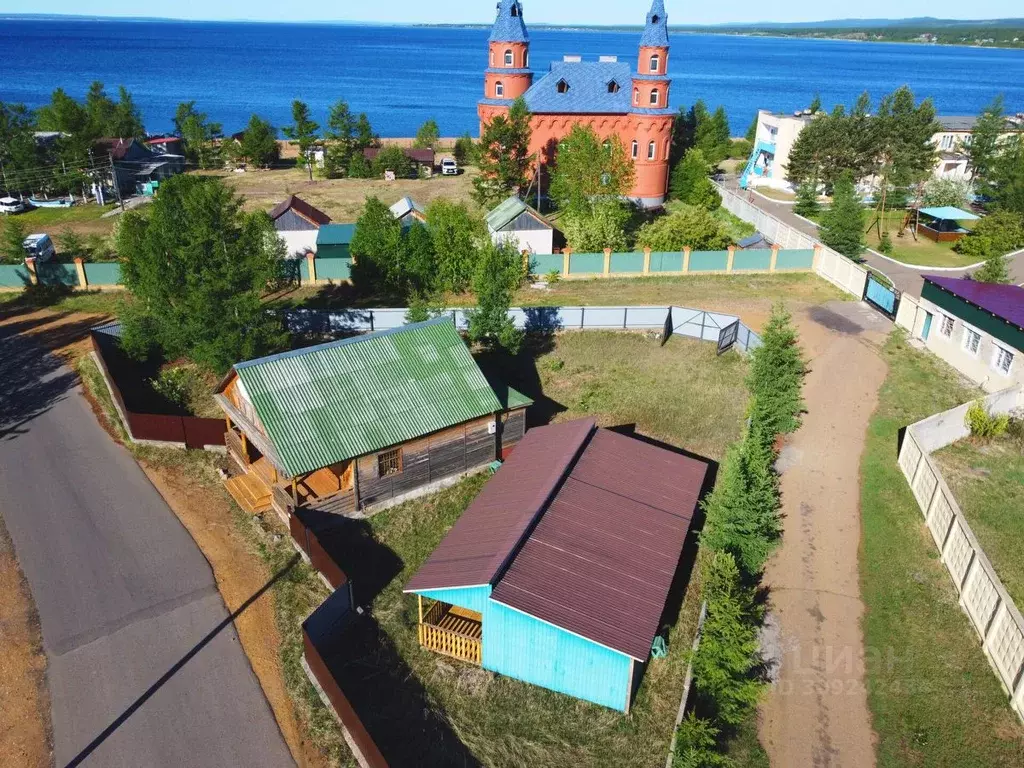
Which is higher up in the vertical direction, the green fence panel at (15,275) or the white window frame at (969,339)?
the white window frame at (969,339)

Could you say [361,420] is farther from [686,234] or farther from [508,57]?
[508,57]

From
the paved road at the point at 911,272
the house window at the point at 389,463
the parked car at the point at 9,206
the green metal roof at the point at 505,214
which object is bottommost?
the house window at the point at 389,463

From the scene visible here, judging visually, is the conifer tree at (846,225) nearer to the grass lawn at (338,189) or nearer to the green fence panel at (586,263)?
the green fence panel at (586,263)

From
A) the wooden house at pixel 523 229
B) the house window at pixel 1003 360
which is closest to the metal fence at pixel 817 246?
the house window at pixel 1003 360

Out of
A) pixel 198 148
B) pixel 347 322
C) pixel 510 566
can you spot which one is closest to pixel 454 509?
pixel 510 566

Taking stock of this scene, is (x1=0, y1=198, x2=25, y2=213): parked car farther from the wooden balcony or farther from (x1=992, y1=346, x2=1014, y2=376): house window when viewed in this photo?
(x1=992, y1=346, x2=1014, y2=376): house window

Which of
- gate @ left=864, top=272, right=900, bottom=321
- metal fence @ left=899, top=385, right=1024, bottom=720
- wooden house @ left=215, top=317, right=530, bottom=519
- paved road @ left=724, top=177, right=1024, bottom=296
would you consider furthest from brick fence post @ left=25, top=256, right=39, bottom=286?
paved road @ left=724, top=177, right=1024, bottom=296

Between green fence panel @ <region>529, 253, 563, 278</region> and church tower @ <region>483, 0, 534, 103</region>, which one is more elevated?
church tower @ <region>483, 0, 534, 103</region>

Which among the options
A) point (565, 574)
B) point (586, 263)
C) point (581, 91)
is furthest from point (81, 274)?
point (581, 91)
